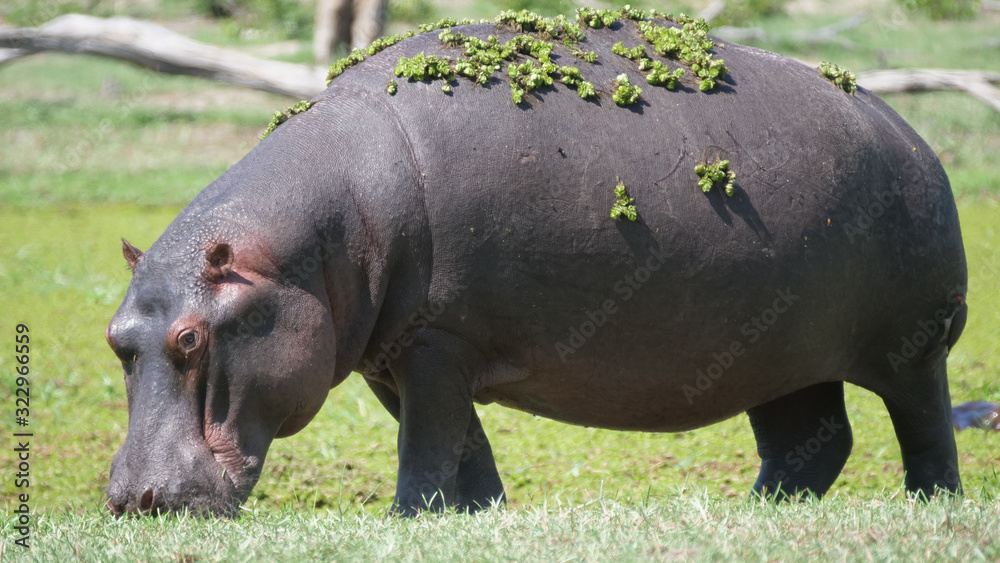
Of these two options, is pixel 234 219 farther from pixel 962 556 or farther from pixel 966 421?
pixel 966 421

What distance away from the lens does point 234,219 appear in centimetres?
330

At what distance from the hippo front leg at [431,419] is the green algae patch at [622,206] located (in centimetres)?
67

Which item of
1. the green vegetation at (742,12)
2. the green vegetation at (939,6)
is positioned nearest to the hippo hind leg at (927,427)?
the green vegetation at (939,6)

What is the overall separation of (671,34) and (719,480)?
2.31 m

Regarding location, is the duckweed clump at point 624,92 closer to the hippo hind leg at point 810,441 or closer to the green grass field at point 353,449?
the green grass field at point 353,449

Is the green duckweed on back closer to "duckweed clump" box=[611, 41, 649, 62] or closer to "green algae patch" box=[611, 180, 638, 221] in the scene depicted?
"duckweed clump" box=[611, 41, 649, 62]

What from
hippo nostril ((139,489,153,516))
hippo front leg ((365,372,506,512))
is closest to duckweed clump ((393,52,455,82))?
hippo front leg ((365,372,506,512))

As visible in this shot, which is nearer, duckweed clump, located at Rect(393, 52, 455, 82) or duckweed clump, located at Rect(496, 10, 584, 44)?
duckweed clump, located at Rect(393, 52, 455, 82)

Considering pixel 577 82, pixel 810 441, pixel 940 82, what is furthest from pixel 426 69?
pixel 940 82

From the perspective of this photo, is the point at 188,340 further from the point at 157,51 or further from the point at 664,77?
the point at 157,51

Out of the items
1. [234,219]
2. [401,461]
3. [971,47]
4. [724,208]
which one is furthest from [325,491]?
[971,47]

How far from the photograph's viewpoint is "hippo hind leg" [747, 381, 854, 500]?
446 cm

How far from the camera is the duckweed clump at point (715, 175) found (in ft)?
11.6

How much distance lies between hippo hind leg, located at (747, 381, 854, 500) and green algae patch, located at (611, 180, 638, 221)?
1.48 m
